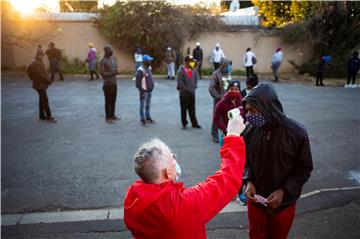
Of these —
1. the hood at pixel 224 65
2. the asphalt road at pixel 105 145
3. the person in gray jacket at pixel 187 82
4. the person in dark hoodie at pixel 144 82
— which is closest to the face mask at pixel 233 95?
the asphalt road at pixel 105 145

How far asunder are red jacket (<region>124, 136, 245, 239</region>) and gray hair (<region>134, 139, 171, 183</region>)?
0.05 metres

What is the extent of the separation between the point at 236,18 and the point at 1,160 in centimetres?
1821

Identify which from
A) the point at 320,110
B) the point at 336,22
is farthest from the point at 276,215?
the point at 336,22

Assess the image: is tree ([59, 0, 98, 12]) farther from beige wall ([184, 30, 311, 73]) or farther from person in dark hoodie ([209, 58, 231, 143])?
person in dark hoodie ([209, 58, 231, 143])

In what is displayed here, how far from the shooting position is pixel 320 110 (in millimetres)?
10688

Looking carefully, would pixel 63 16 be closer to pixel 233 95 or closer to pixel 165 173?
pixel 233 95

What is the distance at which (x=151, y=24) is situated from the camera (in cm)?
1953

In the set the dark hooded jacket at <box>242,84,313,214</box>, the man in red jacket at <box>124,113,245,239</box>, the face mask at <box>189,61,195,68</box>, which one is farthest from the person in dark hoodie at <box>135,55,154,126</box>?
the man in red jacket at <box>124,113,245,239</box>

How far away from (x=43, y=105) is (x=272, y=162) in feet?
26.6

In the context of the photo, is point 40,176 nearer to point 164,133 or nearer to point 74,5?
point 164,133

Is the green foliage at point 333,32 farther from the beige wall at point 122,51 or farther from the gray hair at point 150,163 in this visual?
the gray hair at point 150,163

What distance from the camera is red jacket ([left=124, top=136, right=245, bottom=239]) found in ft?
6.01

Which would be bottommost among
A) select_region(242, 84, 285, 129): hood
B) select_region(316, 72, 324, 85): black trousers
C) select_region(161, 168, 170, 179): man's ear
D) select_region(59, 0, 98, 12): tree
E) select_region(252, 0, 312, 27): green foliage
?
select_region(316, 72, 324, 85): black trousers

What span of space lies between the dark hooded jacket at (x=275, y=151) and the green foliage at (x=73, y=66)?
18081 millimetres
